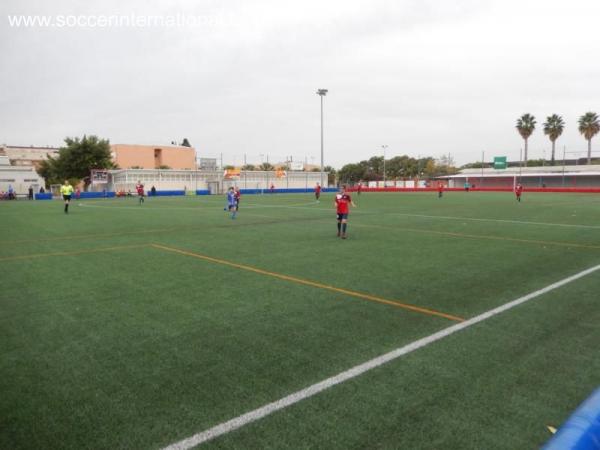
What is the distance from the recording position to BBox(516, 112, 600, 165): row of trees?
266 feet

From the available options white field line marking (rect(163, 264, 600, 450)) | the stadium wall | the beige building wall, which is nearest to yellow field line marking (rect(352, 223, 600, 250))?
white field line marking (rect(163, 264, 600, 450))

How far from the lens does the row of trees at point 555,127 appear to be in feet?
266

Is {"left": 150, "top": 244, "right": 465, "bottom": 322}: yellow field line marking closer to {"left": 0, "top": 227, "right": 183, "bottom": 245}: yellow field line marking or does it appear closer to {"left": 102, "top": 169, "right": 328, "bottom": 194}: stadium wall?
{"left": 0, "top": 227, "right": 183, "bottom": 245}: yellow field line marking

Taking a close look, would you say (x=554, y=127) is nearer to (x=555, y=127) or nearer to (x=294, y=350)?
(x=555, y=127)

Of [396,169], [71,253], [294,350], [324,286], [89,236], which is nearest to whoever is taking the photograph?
[294,350]

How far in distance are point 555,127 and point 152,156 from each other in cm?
8788

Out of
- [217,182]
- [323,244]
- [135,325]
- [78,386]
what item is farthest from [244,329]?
[217,182]

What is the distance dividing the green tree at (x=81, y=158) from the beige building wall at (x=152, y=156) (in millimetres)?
29157

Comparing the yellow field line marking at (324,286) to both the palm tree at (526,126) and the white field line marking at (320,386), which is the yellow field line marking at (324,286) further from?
the palm tree at (526,126)

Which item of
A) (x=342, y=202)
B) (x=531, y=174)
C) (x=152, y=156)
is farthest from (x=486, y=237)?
(x=152, y=156)

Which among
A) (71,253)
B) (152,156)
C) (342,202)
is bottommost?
(71,253)

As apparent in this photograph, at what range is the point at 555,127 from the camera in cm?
8550

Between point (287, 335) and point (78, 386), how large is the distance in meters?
2.36

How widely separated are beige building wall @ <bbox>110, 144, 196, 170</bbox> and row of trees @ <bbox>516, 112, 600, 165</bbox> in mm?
76405
